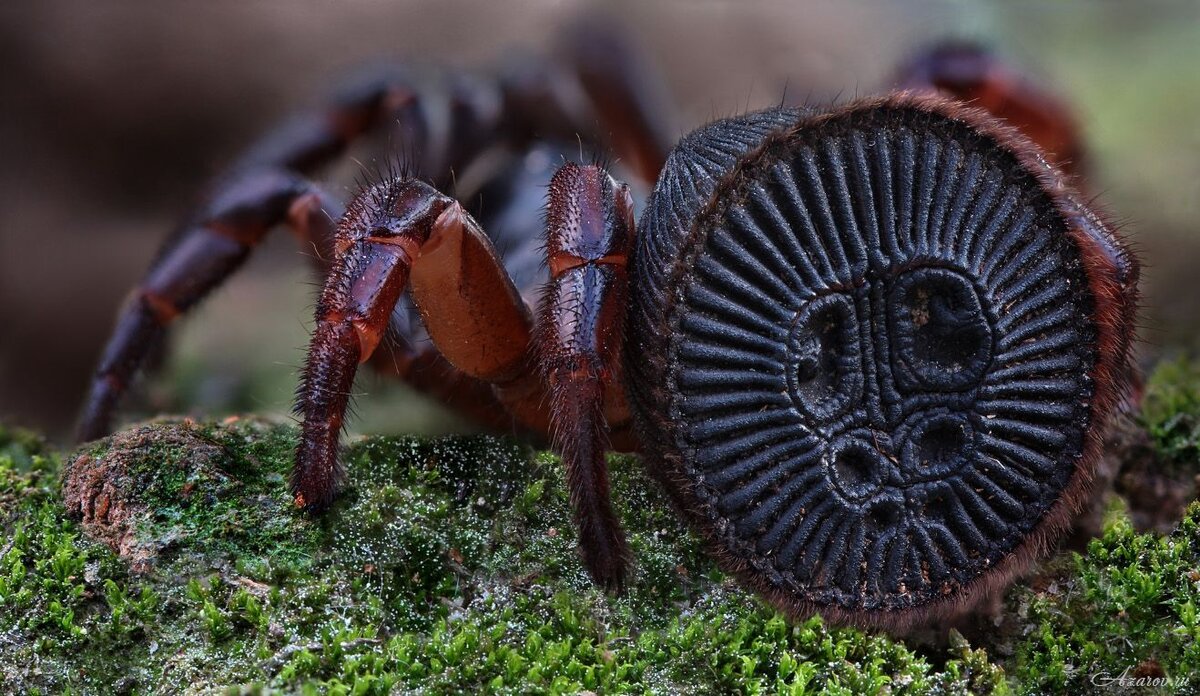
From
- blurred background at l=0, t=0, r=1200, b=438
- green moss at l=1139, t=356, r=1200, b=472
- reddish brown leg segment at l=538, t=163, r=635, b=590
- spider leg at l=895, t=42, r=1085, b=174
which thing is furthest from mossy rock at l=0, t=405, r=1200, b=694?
blurred background at l=0, t=0, r=1200, b=438

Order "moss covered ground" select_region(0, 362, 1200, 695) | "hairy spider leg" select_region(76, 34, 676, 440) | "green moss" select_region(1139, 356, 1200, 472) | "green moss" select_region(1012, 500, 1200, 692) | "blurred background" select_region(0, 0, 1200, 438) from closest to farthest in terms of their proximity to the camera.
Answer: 1. "moss covered ground" select_region(0, 362, 1200, 695)
2. "green moss" select_region(1012, 500, 1200, 692)
3. "green moss" select_region(1139, 356, 1200, 472)
4. "hairy spider leg" select_region(76, 34, 676, 440)
5. "blurred background" select_region(0, 0, 1200, 438)

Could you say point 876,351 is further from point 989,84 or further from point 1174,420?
point 989,84

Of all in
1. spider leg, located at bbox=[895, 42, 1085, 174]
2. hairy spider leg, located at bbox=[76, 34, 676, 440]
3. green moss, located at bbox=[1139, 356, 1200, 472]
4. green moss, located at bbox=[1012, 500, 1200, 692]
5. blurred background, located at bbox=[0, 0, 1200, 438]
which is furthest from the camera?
blurred background, located at bbox=[0, 0, 1200, 438]

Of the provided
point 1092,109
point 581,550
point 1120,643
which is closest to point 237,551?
point 581,550

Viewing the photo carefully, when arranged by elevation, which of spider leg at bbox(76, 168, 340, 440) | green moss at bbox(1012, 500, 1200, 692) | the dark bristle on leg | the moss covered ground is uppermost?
spider leg at bbox(76, 168, 340, 440)

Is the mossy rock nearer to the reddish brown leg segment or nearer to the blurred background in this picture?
the reddish brown leg segment

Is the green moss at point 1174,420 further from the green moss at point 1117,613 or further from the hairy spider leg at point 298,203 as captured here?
the hairy spider leg at point 298,203

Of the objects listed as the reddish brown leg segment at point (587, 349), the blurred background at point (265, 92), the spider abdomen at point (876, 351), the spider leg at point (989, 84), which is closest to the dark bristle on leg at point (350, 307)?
the reddish brown leg segment at point (587, 349)
